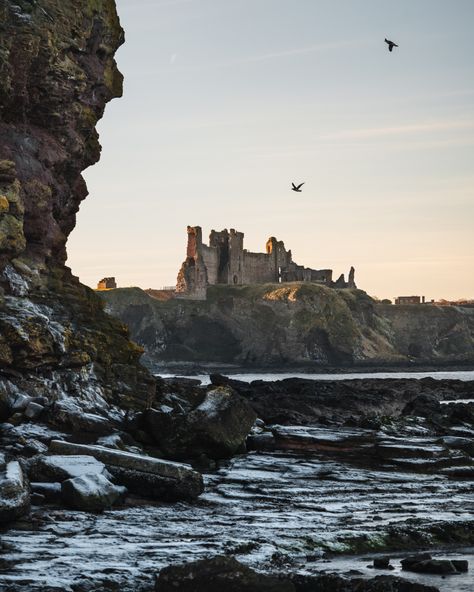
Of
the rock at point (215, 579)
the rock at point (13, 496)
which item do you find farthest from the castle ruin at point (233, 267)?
the rock at point (215, 579)

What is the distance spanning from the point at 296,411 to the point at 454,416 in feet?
16.3

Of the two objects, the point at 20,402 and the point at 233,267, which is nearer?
the point at 20,402

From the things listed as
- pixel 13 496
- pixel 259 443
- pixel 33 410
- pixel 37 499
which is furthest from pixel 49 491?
pixel 259 443

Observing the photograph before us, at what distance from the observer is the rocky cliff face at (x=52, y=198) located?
65.1 feet

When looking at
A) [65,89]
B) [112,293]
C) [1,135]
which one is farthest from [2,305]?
[112,293]

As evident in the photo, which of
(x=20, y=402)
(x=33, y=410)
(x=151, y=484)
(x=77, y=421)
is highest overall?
(x=20, y=402)

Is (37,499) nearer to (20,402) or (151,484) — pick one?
(151,484)

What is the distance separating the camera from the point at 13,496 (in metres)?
11.1

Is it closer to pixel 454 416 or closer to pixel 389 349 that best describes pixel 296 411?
pixel 454 416

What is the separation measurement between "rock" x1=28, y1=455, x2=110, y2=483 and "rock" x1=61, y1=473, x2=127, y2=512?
31 centimetres

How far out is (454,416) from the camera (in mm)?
28703

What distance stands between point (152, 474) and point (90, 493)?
1.40 m

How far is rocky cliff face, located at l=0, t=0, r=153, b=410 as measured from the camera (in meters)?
19.8

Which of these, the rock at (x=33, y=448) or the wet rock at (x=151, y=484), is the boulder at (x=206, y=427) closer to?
the rock at (x=33, y=448)
